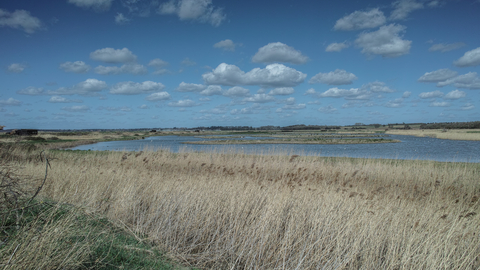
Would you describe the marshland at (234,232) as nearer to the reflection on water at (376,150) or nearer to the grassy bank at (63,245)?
the grassy bank at (63,245)

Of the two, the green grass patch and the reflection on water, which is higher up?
the green grass patch

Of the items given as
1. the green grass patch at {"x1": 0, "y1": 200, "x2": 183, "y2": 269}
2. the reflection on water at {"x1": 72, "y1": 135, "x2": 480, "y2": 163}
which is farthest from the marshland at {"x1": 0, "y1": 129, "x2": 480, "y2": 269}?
the reflection on water at {"x1": 72, "y1": 135, "x2": 480, "y2": 163}

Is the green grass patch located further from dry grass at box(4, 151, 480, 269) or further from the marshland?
dry grass at box(4, 151, 480, 269)

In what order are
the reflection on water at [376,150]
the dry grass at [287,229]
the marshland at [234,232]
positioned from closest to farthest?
the marshland at [234,232]
the dry grass at [287,229]
the reflection on water at [376,150]

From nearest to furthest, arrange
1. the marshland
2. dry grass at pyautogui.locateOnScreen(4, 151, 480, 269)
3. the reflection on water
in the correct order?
the marshland
dry grass at pyautogui.locateOnScreen(4, 151, 480, 269)
the reflection on water

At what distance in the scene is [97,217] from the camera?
5.58 m

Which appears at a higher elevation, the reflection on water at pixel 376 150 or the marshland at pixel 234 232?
the marshland at pixel 234 232

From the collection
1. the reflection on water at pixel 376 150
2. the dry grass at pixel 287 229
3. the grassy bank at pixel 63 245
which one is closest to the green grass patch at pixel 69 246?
the grassy bank at pixel 63 245

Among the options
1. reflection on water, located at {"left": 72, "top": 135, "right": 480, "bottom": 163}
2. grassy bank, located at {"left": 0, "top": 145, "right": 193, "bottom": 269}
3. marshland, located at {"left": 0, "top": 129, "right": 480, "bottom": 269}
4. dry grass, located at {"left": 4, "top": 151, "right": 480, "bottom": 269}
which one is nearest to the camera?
grassy bank, located at {"left": 0, "top": 145, "right": 193, "bottom": 269}

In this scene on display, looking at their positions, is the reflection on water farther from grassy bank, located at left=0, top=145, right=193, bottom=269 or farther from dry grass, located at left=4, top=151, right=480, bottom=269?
grassy bank, located at left=0, top=145, right=193, bottom=269

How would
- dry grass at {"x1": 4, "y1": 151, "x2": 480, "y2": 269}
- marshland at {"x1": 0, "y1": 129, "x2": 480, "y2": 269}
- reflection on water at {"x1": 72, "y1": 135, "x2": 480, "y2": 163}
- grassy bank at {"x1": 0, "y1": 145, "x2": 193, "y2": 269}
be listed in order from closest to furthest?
grassy bank at {"x1": 0, "y1": 145, "x2": 193, "y2": 269}, marshland at {"x1": 0, "y1": 129, "x2": 480, "y2": 269}, dry grass at {"x1": 4, "y1": 151, "x2": 480, "y2": 269}, reflection on water at {"x1": 72, "y1": 135, "x2": 480, "y2": 163}

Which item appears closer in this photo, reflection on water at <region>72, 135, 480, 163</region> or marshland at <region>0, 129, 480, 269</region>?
marshland at <region>0, 129, 480, 269</region>

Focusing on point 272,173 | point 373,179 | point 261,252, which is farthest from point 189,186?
point 373,179

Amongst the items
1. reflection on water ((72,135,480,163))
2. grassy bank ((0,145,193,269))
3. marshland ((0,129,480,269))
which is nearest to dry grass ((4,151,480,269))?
marshland ((0,129,480,269))
